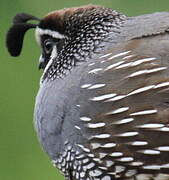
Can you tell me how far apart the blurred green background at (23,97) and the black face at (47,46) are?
2.13 m

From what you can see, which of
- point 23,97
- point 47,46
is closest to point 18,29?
point 47,46

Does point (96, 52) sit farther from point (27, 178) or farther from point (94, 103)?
point (27, 178)

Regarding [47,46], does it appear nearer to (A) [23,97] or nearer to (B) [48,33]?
(B) [48,33]

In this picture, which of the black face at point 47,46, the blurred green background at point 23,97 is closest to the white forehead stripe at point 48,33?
the black face at point 47,46

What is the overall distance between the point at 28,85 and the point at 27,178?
166 cm

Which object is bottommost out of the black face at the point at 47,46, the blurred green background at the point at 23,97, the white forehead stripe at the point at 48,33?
the blurred green background at the point at 23,97

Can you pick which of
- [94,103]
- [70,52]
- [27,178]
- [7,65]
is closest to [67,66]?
[70,52]

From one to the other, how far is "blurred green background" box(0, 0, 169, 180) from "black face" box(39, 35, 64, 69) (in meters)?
2.13

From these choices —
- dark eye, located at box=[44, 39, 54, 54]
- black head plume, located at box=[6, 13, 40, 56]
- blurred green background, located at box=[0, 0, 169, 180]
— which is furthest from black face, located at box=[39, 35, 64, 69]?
blurred green background, located at box=[0, 0, 169, 180]

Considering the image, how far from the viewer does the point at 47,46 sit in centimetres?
443

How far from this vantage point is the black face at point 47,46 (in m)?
4.33

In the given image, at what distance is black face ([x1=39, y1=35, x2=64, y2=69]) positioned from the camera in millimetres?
4328

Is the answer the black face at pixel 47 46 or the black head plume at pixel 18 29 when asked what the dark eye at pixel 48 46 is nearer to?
the black face at pixel 47 46

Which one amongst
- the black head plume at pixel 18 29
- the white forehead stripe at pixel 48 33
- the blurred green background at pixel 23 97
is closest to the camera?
the white forehead stripe at pixel 48 33
